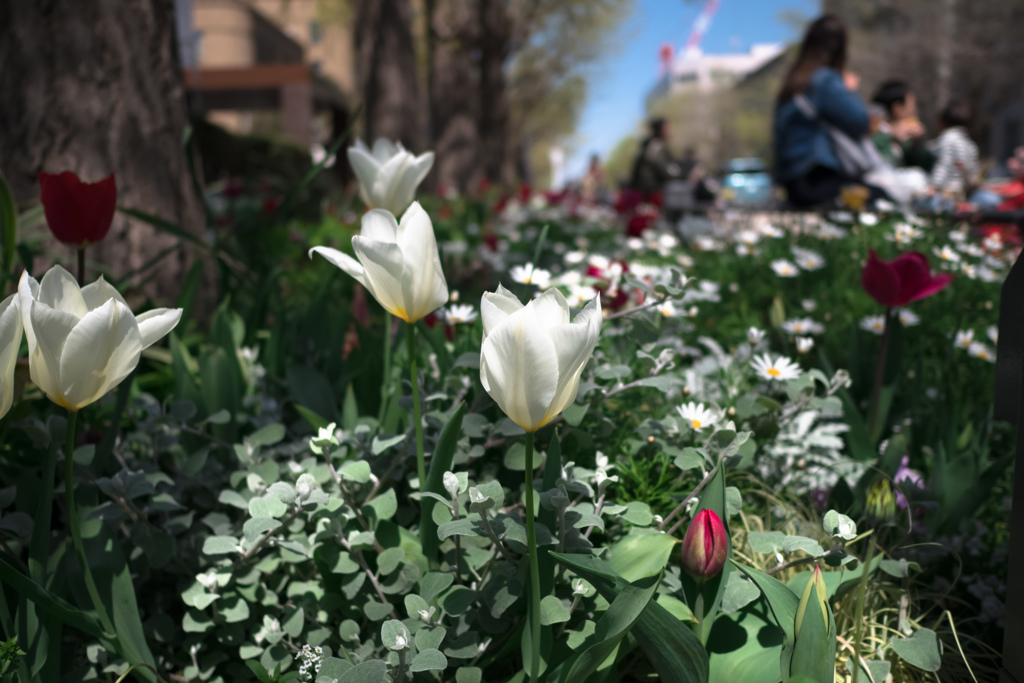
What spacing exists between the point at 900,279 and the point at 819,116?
13.5 feet

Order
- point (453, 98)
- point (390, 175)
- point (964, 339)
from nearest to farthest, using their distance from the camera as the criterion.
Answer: point (390, 175)
point (964, 339)
point (453, 98)

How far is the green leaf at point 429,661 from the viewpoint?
1.00 metres

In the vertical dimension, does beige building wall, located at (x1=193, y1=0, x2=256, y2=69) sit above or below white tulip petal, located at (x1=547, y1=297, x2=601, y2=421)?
below

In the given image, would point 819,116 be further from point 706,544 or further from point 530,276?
point 706,544

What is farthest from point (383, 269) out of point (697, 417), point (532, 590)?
point (697, 417)

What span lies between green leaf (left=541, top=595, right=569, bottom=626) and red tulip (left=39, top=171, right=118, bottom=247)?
47.6 inches

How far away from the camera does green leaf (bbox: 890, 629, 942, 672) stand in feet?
3.64

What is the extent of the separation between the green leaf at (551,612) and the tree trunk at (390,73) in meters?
7.40

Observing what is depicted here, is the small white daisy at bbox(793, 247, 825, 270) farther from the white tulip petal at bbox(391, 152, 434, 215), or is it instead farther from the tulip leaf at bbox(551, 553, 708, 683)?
the tulip leaf at bbox(551, 553, 708, 683)

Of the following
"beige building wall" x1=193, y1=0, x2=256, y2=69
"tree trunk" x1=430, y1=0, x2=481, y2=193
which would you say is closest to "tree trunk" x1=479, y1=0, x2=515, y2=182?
"tree trunk" x1=430, y1=0, x2=481, y2=193

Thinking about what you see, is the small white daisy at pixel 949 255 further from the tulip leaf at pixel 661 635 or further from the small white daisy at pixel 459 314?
the tulip leaf at pixel 661 635

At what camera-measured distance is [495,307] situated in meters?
0.90

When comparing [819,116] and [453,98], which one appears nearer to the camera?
[819,116]

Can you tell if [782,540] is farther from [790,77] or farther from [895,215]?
[790,77]
